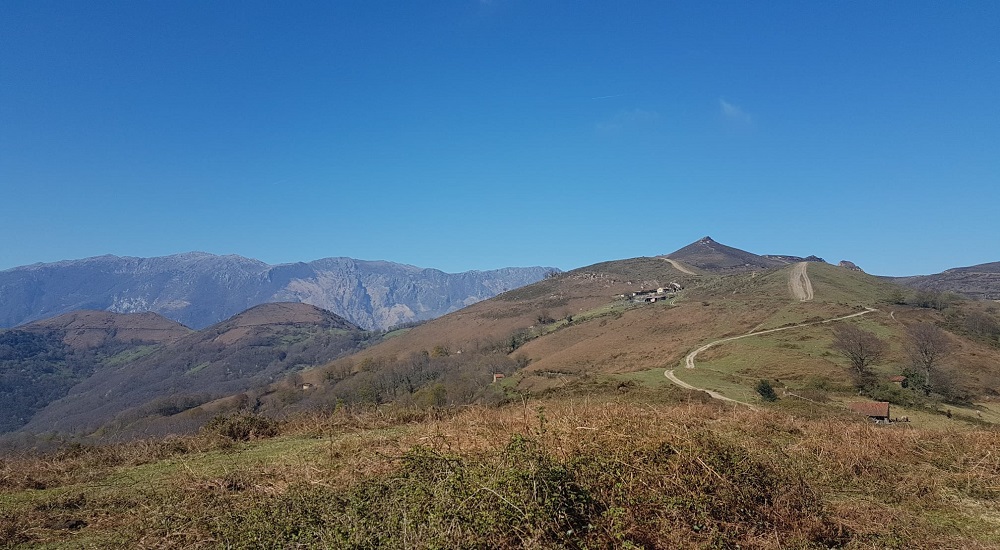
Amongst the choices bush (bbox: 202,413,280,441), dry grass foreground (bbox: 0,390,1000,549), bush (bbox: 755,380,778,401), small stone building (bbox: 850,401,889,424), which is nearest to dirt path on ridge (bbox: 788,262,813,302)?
bush (bbox: 755,380,778,401)

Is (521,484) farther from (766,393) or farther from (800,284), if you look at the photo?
(800,284)

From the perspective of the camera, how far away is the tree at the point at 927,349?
131ft

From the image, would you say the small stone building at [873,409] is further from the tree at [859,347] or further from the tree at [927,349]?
the tree at [859,347]

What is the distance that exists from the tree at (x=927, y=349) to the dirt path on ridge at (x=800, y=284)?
32878 mm

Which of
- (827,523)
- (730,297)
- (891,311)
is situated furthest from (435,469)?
(730,297)

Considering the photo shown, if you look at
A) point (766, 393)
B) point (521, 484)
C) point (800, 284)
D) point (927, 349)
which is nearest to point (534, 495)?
point (521, 484)

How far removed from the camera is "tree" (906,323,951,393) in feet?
131

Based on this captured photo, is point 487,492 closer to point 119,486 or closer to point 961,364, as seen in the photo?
point 119,486

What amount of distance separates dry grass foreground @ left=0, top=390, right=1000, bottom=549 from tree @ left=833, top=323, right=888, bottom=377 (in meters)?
36.2

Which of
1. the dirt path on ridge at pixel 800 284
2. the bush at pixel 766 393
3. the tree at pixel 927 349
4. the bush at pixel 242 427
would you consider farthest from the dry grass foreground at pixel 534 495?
the dirt path on ridge at pixel 800 284

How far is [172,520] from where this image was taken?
595 cm

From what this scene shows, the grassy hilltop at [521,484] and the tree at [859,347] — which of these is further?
the tree at [859,347]

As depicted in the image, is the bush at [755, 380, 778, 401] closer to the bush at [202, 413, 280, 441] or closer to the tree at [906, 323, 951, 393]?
the tree at [906, 323, 951, 393]

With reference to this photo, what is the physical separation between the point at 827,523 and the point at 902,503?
272 cm
